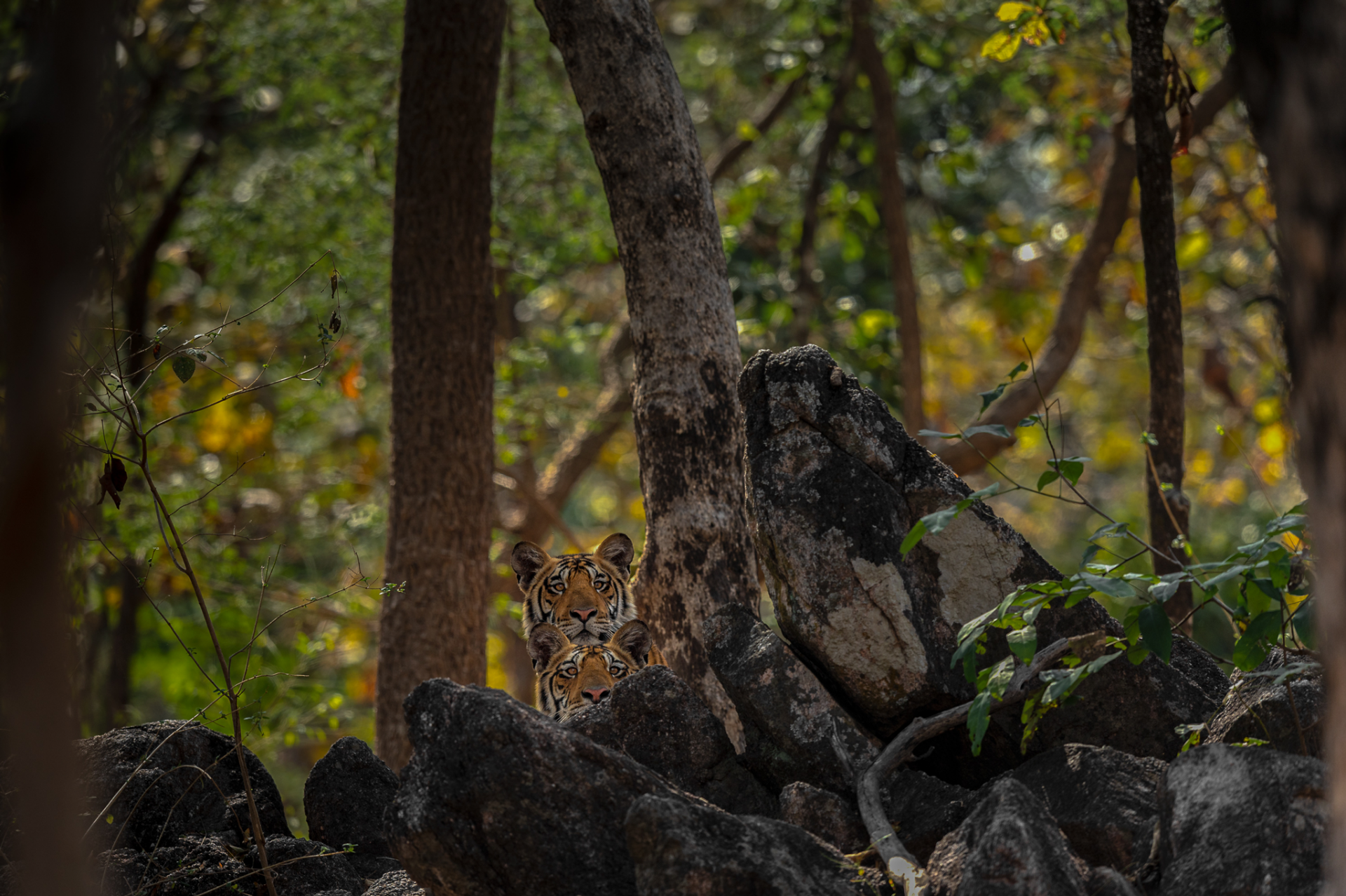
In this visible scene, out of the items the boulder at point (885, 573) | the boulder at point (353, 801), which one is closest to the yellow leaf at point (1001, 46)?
the boulder at point (885, 573)

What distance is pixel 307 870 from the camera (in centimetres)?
393

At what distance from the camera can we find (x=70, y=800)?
2430mm

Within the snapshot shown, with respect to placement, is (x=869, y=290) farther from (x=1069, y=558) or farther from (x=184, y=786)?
(x=184, y=786)

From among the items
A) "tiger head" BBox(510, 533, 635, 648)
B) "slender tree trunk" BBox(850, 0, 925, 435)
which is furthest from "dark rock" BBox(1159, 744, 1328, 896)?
"slender tree trunk" BBox(850, 0, 925, 435)

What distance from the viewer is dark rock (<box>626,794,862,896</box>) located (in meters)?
2.89

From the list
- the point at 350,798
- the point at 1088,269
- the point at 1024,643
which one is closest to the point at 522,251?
the point at 1088,269

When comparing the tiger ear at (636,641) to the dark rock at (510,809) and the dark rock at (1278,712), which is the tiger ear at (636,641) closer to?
the dark rock at (510,809)

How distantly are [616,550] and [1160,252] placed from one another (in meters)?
3.42

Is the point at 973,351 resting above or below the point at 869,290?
above

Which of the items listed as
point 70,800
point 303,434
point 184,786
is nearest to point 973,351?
point 303,434

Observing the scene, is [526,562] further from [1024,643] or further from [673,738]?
[1024,643]

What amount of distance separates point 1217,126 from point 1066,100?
338 centimetres

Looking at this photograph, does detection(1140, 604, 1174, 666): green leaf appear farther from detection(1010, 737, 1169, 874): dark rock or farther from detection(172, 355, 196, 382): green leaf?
detection(172, 355, 196, 382): green leaf

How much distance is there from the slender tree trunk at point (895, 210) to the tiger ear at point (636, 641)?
521 cm
